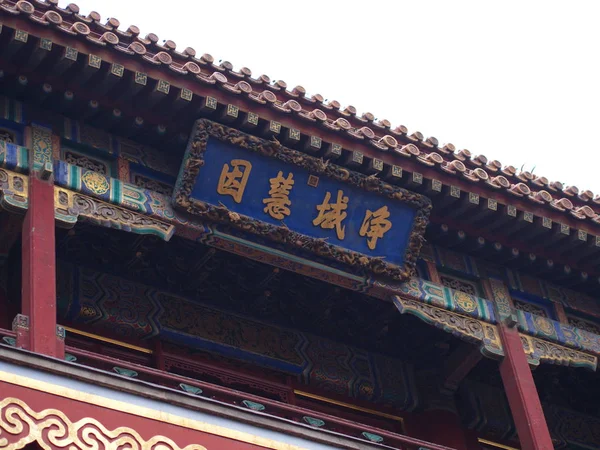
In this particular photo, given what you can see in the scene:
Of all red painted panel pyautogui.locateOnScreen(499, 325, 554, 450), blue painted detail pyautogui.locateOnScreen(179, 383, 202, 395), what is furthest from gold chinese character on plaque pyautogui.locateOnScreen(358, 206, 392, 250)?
blue painted detail pyautogui.locateOnScreen(179, 383, 202, 395)

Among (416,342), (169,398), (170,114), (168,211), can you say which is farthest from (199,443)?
(416,342)

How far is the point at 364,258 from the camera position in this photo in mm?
12867

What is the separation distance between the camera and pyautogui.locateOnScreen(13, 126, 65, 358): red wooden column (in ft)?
33.1

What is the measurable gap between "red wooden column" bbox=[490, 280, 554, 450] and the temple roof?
46.9 inches

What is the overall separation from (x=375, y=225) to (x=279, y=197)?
3.71ft

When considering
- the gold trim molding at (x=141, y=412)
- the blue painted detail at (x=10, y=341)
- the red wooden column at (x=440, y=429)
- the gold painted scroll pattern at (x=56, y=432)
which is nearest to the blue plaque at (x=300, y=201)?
the red wooden column at (x=440, y=429)

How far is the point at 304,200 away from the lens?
12695mm

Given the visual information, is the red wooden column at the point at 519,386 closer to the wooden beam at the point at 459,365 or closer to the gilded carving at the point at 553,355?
the gilded carving at the point at 553,355

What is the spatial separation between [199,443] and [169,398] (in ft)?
1.40

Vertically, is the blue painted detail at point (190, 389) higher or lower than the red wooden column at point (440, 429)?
lower

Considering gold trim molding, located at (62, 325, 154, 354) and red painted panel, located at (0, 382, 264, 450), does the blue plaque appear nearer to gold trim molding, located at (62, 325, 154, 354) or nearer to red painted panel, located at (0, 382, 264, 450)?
gold trim molding, located at (62, 325, 154, 354)

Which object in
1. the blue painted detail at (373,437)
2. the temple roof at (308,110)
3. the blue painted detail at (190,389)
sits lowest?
the blue painted detail at (190,389)

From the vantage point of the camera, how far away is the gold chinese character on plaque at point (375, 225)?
13000 mm

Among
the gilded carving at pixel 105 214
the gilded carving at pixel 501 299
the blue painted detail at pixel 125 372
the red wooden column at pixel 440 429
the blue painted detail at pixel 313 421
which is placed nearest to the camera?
the blue painted detail at pixel 125 372
